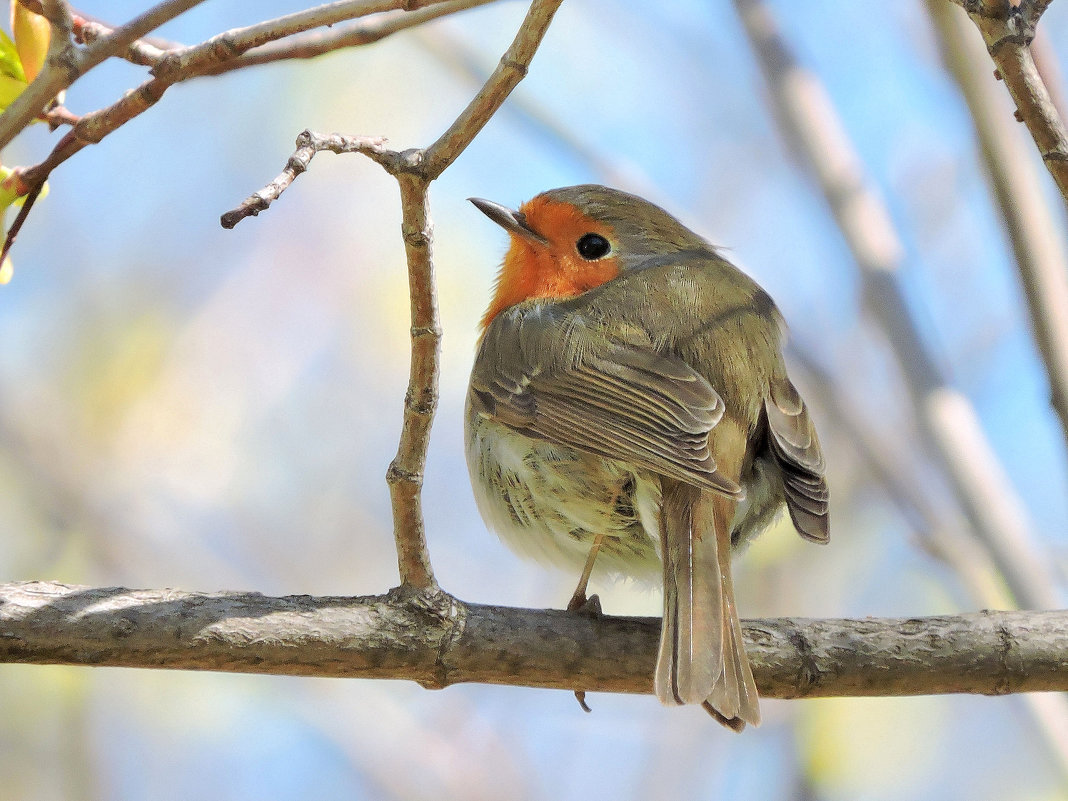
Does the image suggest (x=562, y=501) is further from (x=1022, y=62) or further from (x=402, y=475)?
(x=1022, y=62)

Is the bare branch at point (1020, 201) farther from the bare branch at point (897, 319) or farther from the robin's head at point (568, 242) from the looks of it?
the robin's head at point (568, 242)

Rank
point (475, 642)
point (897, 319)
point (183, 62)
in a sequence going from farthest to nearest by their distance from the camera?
point (897, 319) → point (475, 642) → point (183, 62)

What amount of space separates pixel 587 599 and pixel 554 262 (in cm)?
144

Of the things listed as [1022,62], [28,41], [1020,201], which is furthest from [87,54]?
[1020,201]

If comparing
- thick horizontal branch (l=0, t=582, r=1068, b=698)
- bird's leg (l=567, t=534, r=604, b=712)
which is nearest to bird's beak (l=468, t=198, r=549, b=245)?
bird's leg (l=567, t=534, r=604, b=712)

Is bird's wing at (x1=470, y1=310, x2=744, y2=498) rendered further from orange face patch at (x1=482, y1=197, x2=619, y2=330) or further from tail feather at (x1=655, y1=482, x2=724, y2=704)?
orange face patch at (x1=482, y1=197, x2=619, y2=330)

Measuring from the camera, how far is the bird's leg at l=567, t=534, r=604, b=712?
8.92 ft

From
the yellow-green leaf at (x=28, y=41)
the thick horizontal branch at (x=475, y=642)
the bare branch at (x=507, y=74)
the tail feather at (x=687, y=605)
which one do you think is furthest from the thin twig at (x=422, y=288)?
the yellow-green leaf at (x=28, y=41)

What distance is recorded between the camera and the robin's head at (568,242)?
381 cm

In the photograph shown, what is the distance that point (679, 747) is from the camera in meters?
4.54

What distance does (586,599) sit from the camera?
2832 millimetres

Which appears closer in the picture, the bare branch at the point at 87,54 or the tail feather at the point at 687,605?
the bare branch at the point at 87,54

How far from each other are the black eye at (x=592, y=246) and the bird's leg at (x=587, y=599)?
1.18m

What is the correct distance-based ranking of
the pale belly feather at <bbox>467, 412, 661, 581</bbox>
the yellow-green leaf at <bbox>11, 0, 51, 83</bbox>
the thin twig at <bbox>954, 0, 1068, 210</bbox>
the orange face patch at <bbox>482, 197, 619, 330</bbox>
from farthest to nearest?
the orange face patch at <bbox>482, 197, 619, 330</bbox> → the pale belly feather at <bbox>467, 412, 661, 581</bbox> → the yellow-green leaf at <bbox>11, 0, 51, 83</bbox> → the thin twig at <bbox>954, 0, 1068, 210</bbox>
